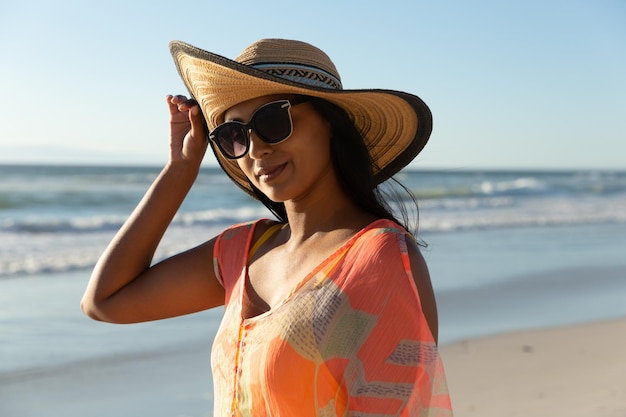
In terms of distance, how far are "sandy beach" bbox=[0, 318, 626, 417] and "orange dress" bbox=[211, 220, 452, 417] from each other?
121 inches

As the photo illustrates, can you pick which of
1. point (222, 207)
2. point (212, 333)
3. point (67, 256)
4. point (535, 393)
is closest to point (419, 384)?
point (535, 393)

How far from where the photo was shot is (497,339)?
6602mm

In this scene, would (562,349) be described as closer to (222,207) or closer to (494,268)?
(494,268)

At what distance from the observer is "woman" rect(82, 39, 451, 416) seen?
174 centimetres

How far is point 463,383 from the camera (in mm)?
Answer: 5566

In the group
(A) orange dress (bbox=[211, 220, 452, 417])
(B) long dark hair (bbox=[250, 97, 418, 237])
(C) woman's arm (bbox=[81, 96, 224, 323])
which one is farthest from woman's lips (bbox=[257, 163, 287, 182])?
(C) woman's arm (bbox=[81, 96, 224, 323])

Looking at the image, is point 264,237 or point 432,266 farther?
point 432,266

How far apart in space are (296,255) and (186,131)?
2.06 ft

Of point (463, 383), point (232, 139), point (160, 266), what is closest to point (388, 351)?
point (232, 139)

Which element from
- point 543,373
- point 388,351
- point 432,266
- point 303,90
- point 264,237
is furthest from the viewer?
point 432,266

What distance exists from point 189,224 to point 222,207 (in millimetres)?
5363

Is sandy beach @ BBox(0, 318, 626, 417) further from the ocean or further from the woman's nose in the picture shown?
the woman's nose

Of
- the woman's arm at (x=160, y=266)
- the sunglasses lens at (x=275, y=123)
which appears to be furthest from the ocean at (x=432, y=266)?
the sunglasses lens at (x=275, y=123)

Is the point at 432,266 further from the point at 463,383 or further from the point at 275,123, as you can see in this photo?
the point at 275,123
